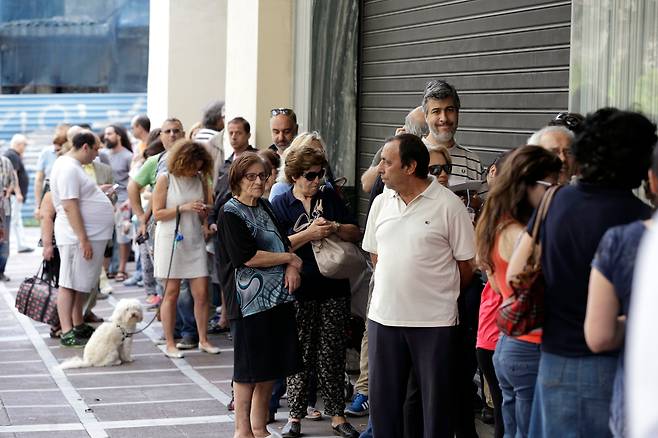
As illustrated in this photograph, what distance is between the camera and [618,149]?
3.98m

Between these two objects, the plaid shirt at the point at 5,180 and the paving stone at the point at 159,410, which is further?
the plaid shirt at the point at 5,180

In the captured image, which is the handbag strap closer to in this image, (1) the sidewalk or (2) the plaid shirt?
(1) the sidewalk

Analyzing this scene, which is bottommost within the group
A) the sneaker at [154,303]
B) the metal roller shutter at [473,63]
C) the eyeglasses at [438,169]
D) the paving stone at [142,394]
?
the paving stone at [142,394]

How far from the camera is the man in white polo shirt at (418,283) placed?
5.86 meters

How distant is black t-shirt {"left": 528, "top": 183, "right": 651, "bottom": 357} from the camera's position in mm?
3973

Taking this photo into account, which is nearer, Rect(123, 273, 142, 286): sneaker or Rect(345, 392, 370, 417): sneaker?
Rect(345, 392, 370, 417): sneaker

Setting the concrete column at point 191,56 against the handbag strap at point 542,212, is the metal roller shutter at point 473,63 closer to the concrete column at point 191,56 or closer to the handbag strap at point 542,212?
the handbag strap at point 542,212

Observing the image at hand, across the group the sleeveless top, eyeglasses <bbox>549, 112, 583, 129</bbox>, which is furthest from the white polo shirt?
the sleeveless top

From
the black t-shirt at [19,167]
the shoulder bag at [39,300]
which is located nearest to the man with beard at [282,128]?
the shoulder bag at [39,300]

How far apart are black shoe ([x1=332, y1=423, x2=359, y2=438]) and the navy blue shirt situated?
83cm

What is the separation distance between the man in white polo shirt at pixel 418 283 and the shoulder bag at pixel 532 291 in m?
1.60

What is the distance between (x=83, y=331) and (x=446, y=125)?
16.8 feet

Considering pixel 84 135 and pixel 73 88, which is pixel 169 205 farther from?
pixel 73 88

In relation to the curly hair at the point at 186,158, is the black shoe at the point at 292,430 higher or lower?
lower
